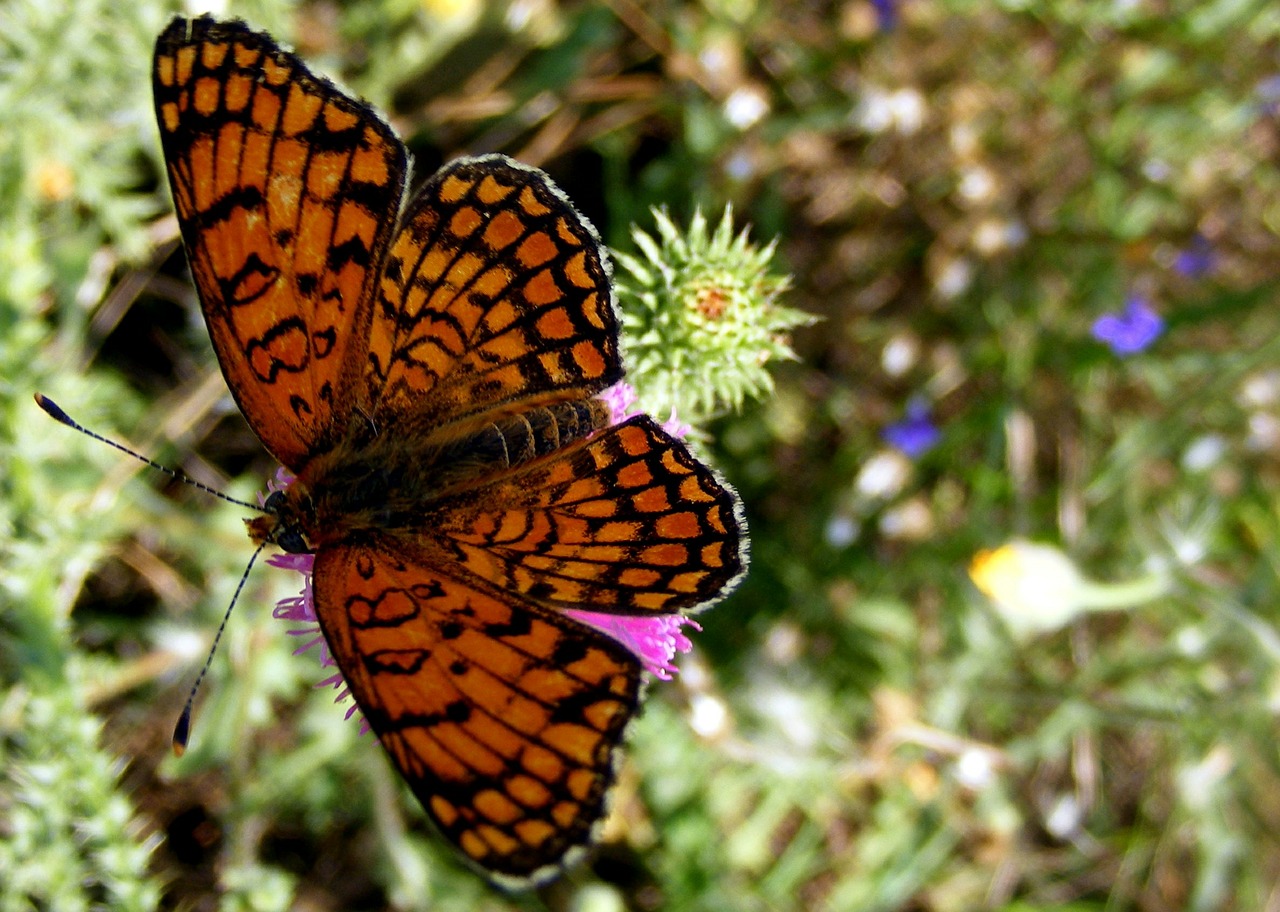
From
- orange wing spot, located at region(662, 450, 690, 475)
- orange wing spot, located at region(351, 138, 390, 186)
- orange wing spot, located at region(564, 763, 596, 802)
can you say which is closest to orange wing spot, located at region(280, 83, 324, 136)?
orange wing spot, located at region(351, 138, 390, 186)

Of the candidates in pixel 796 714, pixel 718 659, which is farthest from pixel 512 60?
pixel 796 714

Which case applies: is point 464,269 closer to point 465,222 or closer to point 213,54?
point 465,222

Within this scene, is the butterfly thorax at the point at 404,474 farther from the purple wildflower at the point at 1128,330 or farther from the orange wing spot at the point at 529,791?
the purple wildflower at the point at 1128,330

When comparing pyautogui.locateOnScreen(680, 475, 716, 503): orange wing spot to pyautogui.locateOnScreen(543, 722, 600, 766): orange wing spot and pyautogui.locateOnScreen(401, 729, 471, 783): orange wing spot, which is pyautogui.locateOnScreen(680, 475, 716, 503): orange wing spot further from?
pyautogui.locateOnScreen(401, 729, 471, 783): orange wing spot

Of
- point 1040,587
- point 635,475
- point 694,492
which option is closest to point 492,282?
point 635,475

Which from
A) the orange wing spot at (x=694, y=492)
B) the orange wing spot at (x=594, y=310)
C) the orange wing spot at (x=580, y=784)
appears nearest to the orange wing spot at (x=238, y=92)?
the orange wing spot at (x=594, y=310)

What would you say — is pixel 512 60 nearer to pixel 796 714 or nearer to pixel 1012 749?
pixel 796 714
